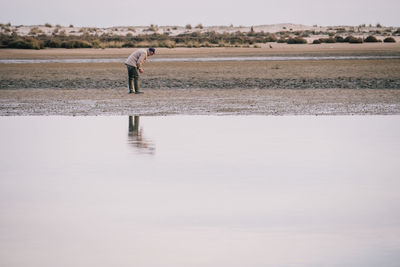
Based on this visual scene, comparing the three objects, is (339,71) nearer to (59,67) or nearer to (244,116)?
(59,67)

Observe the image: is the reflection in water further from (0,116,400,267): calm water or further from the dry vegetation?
the dry vegetation

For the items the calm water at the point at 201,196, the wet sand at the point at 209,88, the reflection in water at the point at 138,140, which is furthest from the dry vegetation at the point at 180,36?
the calm water at the point at 201,196

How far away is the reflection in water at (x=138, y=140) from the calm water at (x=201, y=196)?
3 centimetres

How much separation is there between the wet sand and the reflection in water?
276 cm

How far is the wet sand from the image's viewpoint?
63.5 feet

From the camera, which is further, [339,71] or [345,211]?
[339,71]

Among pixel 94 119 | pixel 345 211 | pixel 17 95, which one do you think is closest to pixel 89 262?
pixel 345 211

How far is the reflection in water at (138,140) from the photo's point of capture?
1280cm

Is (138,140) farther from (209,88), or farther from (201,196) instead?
(209,88)

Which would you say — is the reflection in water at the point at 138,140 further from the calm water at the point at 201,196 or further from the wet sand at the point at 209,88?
the wet sand at the point at 209,88

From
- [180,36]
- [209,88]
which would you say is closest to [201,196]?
[209,88]

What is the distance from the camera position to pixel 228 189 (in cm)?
967

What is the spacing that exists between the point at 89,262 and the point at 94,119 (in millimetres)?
10680

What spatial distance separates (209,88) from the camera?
83.6ft
